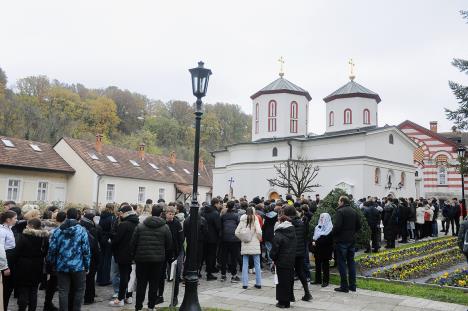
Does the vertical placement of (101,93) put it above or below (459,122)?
above

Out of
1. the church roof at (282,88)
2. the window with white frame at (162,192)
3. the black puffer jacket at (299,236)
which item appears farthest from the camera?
the church roof at (282,88)

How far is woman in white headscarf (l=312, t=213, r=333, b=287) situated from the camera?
979 cm

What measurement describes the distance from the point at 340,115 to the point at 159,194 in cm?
1900

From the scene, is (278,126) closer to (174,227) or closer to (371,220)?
(371,220)

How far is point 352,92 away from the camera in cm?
3972

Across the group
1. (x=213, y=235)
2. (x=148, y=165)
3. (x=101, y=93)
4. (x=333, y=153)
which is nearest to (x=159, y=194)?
(x=148, y=165)

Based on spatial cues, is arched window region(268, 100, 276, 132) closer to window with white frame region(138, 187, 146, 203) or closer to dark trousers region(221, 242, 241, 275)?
window with white frame region(138, 187, 146, 203)

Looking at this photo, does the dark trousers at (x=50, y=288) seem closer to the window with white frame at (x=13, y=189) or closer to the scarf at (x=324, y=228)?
the scarf at (x=324, y=228)

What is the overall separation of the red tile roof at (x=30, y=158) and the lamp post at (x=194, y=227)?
26.0 metres

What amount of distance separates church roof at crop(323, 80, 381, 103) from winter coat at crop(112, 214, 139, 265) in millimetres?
34844

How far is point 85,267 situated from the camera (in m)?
7.07

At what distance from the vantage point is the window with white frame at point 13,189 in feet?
98.0

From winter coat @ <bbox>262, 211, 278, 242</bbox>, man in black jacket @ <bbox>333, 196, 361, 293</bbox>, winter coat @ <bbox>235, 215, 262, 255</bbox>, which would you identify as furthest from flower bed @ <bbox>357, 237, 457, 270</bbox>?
winter coat @ <bbox>235, 215, 262, 255</bbox>

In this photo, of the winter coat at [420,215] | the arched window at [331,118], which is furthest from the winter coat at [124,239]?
the arched window at [331,118]
